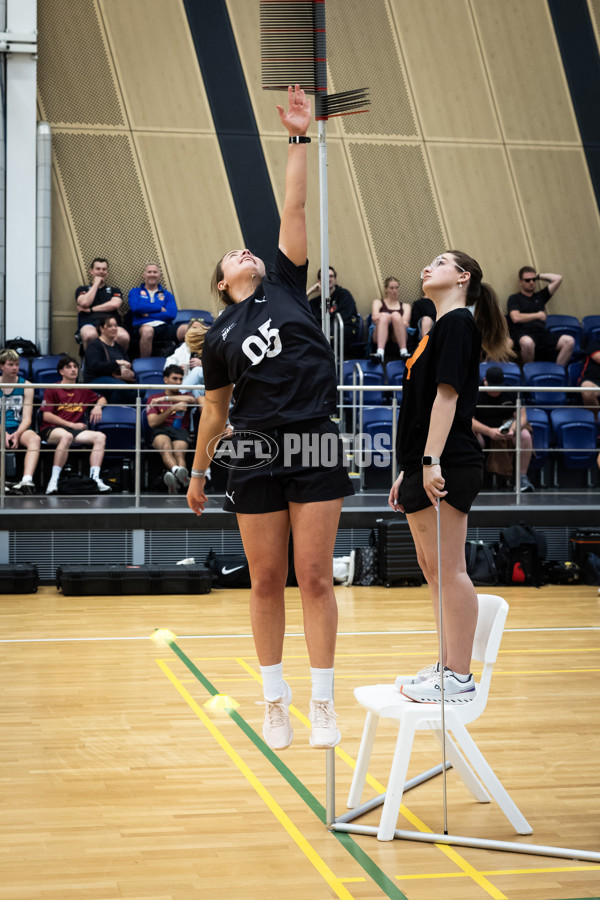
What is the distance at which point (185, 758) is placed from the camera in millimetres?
4199

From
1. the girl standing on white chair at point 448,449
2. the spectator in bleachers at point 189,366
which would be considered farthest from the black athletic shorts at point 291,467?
the spectator in bleachers at point 189,366

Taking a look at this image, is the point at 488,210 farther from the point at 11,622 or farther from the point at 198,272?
the point at 11,622

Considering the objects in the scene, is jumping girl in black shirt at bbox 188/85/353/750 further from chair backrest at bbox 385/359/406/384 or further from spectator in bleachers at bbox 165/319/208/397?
chair backrest at bbox 385/359/406/384

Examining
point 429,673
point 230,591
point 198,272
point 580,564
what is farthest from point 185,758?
point 198,272

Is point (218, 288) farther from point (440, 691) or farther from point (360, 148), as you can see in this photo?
point (360, 148)

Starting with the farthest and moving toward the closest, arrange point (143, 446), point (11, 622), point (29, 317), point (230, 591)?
point (29, 317) → point (143, 446) → point (230, 591) → point (11, 622)

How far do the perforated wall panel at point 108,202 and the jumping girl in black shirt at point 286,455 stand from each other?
29.4 feet

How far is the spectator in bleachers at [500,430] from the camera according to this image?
→ 377 inches

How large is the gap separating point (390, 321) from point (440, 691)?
7.93m

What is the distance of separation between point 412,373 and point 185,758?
187cm

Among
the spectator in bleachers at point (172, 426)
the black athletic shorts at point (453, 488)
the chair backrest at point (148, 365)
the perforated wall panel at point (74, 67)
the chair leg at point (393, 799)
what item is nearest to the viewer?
the chair leg at point (393, 799)

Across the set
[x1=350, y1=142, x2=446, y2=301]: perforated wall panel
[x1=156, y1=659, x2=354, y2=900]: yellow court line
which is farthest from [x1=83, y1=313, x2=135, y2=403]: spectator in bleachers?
[x1=156, y1=659, x2=354, y2=900]: yellow court line

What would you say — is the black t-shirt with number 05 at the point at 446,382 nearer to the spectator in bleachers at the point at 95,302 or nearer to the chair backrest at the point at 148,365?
the chair backrest at the point at 148,365

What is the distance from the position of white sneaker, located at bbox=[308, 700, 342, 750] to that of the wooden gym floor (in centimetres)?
39
